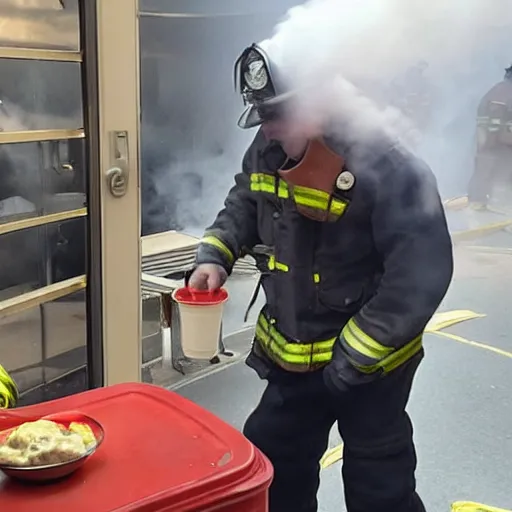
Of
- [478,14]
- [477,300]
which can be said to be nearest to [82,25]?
[478,14]

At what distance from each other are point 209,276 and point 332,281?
0.23 m

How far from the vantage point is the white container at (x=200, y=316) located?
1.46 metres

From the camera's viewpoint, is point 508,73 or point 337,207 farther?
point 508,73

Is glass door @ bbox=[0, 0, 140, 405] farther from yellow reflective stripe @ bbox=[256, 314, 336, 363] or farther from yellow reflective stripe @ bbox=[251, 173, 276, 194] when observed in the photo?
yellow reflective stripe @ bbox=[256, 314, 336, 363]

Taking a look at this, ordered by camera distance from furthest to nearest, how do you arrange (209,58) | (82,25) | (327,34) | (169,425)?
(209,58) < (82,25) < (327,34) < (169,425)

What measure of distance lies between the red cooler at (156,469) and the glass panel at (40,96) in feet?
2.41

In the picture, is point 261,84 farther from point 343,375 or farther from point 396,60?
point 343,375

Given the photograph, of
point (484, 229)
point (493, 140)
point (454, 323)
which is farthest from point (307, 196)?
point (454, 323)

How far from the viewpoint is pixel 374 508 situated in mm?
1195

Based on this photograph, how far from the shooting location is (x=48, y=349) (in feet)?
5.61

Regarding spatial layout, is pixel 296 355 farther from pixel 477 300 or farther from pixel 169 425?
pixel 477 300

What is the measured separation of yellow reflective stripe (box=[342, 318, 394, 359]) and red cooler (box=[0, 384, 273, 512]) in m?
0.26

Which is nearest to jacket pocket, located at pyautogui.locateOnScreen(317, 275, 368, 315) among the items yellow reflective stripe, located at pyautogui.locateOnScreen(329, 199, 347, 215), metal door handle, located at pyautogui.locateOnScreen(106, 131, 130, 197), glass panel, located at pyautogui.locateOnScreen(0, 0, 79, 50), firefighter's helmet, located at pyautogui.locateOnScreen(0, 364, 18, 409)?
yellow reflective stripe, located at pyautogui.locateOnScreen(329, 199, 347, 215)

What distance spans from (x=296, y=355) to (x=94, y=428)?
382 mm
